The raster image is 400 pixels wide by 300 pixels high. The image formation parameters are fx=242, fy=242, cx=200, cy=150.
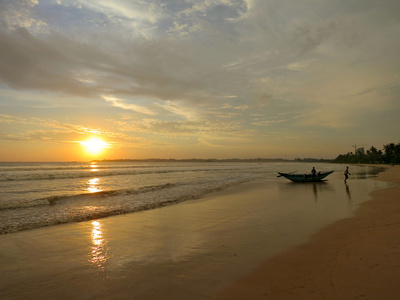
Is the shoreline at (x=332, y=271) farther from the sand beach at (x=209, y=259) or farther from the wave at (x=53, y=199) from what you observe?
the wave at (x=53, y=199)

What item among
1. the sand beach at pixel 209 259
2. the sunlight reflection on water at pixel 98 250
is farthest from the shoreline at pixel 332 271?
the sunlight reflection on water at pixel 98 250

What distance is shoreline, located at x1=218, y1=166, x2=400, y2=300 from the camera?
4.77 m

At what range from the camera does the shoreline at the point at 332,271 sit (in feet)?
15.6

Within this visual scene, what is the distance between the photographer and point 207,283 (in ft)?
17.6

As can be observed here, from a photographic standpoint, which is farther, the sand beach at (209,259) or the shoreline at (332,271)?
the sand beach at (209,259)

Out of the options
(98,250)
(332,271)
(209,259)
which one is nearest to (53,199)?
(98,250)

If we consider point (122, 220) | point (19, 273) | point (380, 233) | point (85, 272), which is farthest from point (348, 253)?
point (122, 220)

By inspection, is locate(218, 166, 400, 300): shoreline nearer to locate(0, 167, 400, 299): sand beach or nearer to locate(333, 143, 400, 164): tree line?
locate(0, 167, 400, 299): sand beach

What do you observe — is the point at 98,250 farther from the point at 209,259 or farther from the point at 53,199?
the point at 53,199

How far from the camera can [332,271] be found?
18.5 feet

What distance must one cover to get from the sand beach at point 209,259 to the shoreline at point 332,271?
2cm

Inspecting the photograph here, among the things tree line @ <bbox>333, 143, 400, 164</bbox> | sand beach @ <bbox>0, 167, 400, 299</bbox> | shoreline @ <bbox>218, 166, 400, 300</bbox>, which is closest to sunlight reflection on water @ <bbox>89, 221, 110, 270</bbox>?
sand beach @ <bbox>0, 167, 400, 299</bbox>

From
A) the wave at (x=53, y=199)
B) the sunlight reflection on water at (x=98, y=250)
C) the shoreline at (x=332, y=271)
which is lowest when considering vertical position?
the wave at (x=53, y=199)

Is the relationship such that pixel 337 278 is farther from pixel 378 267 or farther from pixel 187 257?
pixel 187 257
